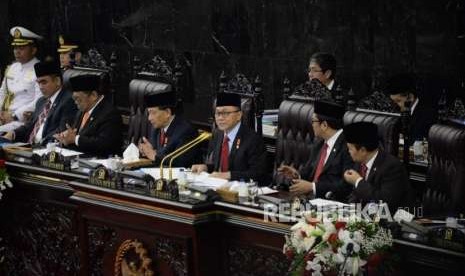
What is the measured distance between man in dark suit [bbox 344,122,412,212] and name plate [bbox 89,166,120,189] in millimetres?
1497

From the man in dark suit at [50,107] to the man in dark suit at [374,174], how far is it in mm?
3460

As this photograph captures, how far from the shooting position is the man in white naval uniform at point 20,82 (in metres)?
11.5

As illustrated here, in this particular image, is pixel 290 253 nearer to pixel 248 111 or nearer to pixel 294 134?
pixel 294 134

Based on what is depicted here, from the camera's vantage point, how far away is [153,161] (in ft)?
28.9

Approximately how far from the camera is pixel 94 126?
9.59m

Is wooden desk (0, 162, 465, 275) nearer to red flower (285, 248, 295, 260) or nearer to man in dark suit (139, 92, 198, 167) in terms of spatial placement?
red flower (285, 248, 295, 260)

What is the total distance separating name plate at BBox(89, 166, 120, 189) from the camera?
25.2 ft

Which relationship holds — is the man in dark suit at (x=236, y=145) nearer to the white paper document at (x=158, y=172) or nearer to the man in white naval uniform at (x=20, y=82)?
the white paper document at (x=158, y=172)

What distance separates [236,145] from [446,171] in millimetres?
1729

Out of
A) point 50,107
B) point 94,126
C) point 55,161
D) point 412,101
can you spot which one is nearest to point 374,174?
point 412,101

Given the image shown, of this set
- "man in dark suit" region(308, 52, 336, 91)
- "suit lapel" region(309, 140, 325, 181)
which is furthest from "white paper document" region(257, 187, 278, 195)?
"man in dark suit" region(308, 52, 336, 91)

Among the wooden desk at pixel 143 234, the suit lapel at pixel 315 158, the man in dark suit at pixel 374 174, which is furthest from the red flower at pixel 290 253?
the suit lapel at pixel 315 158

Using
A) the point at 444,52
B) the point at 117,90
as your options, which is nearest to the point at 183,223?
the point at 444,52

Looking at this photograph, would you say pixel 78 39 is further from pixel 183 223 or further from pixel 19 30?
pixel 183 223
